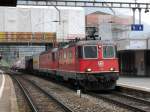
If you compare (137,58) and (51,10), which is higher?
(51,10)

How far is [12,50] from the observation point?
155 m

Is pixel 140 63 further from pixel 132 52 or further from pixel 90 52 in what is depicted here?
pixel 90 52

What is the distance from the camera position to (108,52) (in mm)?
26234

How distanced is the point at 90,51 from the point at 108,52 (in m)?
1.05

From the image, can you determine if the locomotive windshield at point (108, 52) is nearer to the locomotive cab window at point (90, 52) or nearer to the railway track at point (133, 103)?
the locomotive cab window at point (90, 52)

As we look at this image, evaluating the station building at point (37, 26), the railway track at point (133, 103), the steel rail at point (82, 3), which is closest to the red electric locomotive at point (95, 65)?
the railway track at point (133, 103)

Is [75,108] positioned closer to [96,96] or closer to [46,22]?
[96,96]

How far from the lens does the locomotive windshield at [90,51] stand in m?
25.9

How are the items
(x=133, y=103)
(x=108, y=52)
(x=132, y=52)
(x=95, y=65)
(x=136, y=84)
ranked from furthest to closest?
1. (x=132, y=52)
2. (x=136, y=84)
3. (x=108, y=52)
4. (x=95, y=65)
5. (x=133, y=103)

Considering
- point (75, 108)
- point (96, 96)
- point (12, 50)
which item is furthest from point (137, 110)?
point (12, 50)

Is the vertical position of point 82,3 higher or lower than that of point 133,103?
higher

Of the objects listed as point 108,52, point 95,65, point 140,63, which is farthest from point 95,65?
point 140,63

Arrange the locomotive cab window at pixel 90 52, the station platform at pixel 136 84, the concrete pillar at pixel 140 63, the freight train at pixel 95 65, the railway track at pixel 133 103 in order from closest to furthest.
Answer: the railway track at pixel 133 103 → the freight train at pixel 95 65 → the locomotive cab window at pixel 90 52 → the station platform at pixel 136 84 → the concrete pillar at pixel 140 63

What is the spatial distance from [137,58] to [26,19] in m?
45.8
